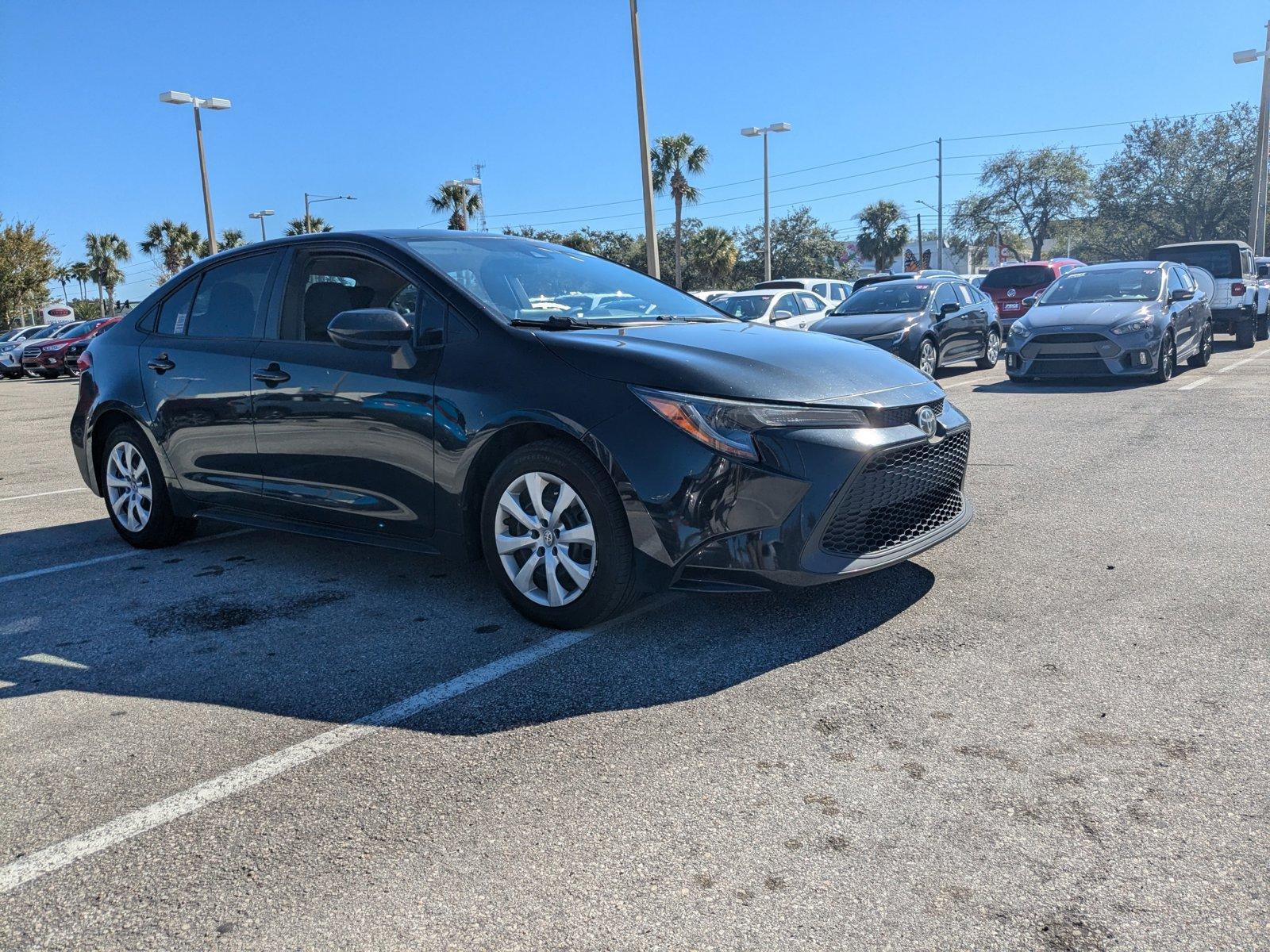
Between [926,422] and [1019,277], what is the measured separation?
2012 centimetres

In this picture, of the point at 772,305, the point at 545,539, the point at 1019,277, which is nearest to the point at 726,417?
the point at 545,539

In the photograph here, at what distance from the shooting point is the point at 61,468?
9586mm

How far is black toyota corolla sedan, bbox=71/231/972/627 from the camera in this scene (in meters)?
3.67

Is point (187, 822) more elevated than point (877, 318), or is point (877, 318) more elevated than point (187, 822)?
point (877, 318)

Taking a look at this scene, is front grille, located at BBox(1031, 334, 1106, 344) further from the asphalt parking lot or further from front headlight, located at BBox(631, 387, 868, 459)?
front headlight, located at BBox(631, 387, 868, 459)

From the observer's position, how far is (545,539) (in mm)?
3990

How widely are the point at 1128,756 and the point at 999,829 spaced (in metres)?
0.60

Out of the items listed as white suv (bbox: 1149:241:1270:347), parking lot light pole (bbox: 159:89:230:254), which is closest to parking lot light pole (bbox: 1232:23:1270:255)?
white suv (bbox: 1149:241:1270:347)

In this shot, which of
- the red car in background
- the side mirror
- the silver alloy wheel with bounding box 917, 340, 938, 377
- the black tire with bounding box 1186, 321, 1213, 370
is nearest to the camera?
the side mirror

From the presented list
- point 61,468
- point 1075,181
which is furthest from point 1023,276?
point 1075,181

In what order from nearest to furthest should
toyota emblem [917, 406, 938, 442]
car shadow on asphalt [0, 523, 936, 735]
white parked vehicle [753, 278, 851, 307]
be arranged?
car shadow on asphalt [0, 523, 936, 735] → toyota emblem [917, 406, 938, 442] → white parked vehicle [753, 278, 851, 307]

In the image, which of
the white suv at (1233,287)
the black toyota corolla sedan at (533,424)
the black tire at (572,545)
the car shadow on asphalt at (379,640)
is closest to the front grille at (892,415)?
the black toyota corolla sedan at (533,424)

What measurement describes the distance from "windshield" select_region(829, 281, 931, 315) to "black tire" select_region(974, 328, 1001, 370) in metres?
1.89

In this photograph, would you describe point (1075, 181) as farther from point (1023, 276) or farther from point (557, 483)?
point (557, 483)
